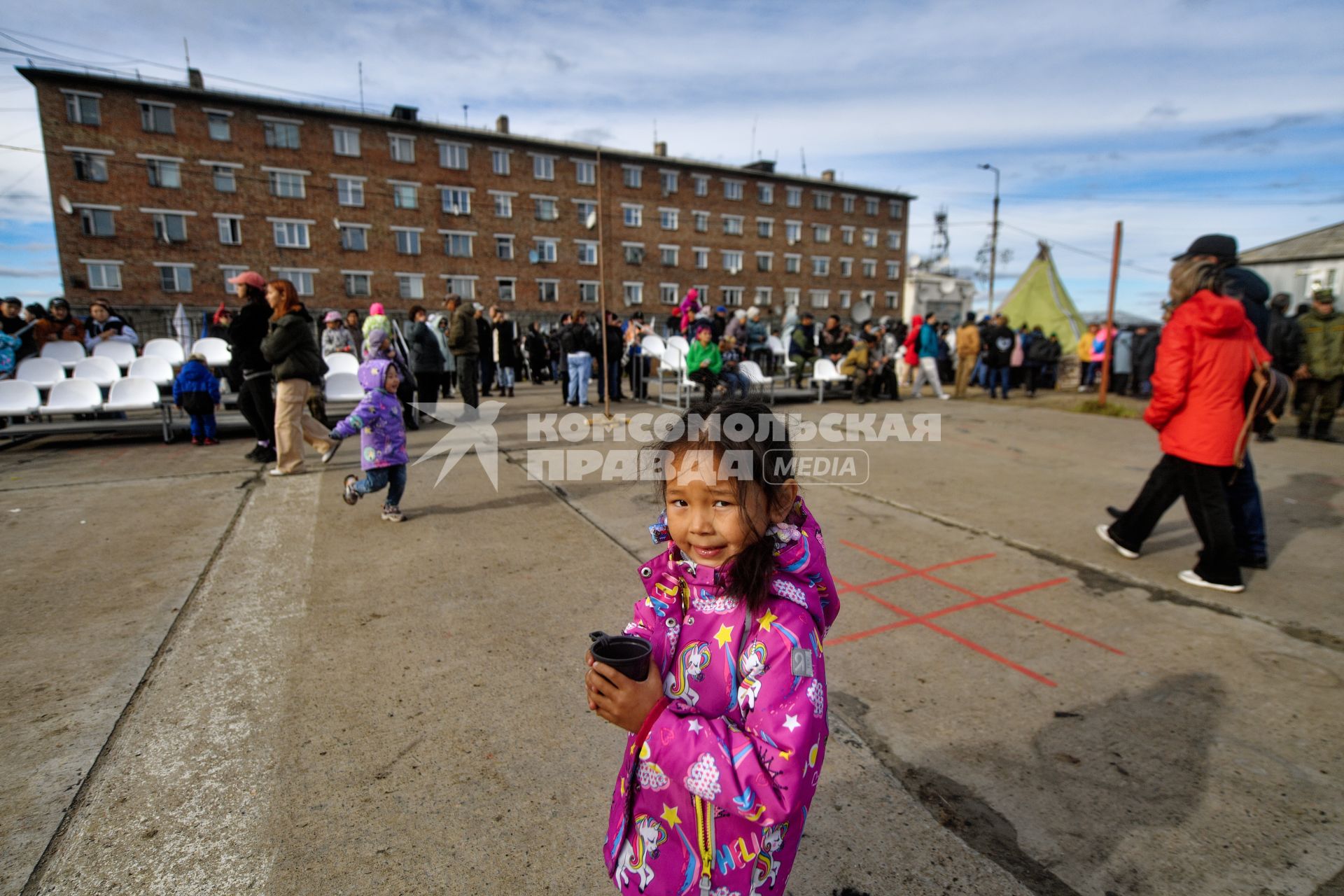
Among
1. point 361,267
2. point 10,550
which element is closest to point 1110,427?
point 10,550

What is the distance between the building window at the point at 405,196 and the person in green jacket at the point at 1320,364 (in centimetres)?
4342

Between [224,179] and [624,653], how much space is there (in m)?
46.5

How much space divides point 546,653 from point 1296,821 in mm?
2896

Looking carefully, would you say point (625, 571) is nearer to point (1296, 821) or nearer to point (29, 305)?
point (1296, 821)

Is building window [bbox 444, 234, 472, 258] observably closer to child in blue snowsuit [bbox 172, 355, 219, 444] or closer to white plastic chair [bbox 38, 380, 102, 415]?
white plastic chair [bbox 38, 380, 102, 415]

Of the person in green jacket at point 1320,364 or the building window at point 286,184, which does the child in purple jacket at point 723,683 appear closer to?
the person in green jacket at point 1320,364

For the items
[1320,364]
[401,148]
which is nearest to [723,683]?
[1320,364]

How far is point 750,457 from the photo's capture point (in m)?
1.27

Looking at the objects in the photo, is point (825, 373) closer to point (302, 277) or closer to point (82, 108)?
point (302, 277)

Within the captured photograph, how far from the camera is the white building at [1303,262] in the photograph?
59.2 feet

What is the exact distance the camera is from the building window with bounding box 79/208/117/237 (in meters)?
34.3

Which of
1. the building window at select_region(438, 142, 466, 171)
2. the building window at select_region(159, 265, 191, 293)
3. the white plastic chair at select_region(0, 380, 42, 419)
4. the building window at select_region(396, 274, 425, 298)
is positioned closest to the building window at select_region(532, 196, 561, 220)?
the building window at select_region(438, 142, 466, 171)

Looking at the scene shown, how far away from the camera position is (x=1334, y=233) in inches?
734

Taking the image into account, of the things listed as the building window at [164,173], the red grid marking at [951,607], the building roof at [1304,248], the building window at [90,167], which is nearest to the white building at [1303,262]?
the building roof at [1304,248]
